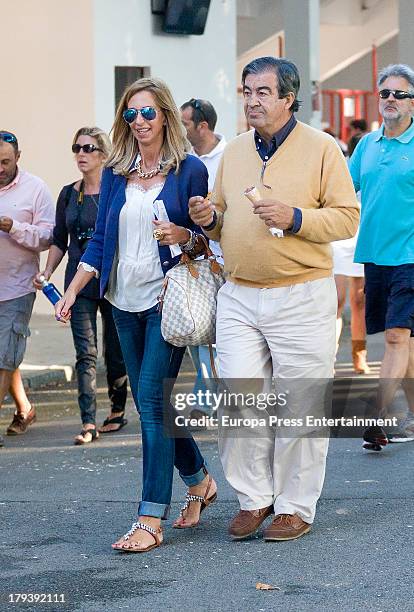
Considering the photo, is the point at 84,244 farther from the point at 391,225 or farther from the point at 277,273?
the point at 277,273

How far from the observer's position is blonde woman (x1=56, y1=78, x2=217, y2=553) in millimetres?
5871

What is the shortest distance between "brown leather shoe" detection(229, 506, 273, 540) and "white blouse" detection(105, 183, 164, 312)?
1.00m

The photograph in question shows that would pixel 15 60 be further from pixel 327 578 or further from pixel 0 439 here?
pixel 327 578

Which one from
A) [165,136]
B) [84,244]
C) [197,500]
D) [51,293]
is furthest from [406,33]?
[197,500]

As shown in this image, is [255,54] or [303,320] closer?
[303,320]

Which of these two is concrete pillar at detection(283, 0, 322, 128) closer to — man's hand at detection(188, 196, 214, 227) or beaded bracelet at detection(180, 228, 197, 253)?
beaded bracelet at detection(180, 228, 197, 253)

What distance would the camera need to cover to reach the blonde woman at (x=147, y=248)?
19.3 feet

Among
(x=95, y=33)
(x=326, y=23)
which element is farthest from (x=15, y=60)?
(x=326, y=23)

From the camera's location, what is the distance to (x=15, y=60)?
1476 cm

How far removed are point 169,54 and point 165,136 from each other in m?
9.73

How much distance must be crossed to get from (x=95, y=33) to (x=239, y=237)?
29.7ft

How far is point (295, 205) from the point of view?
19.0 ft

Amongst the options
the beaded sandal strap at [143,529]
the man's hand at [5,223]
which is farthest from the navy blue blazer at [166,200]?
the man's hand at [5,223]

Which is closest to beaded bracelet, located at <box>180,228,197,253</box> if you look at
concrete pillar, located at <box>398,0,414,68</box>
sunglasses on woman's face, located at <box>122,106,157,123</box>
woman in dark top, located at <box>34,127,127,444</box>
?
sunglasses on woman's face, located at <box>122,106,157,123</box>
